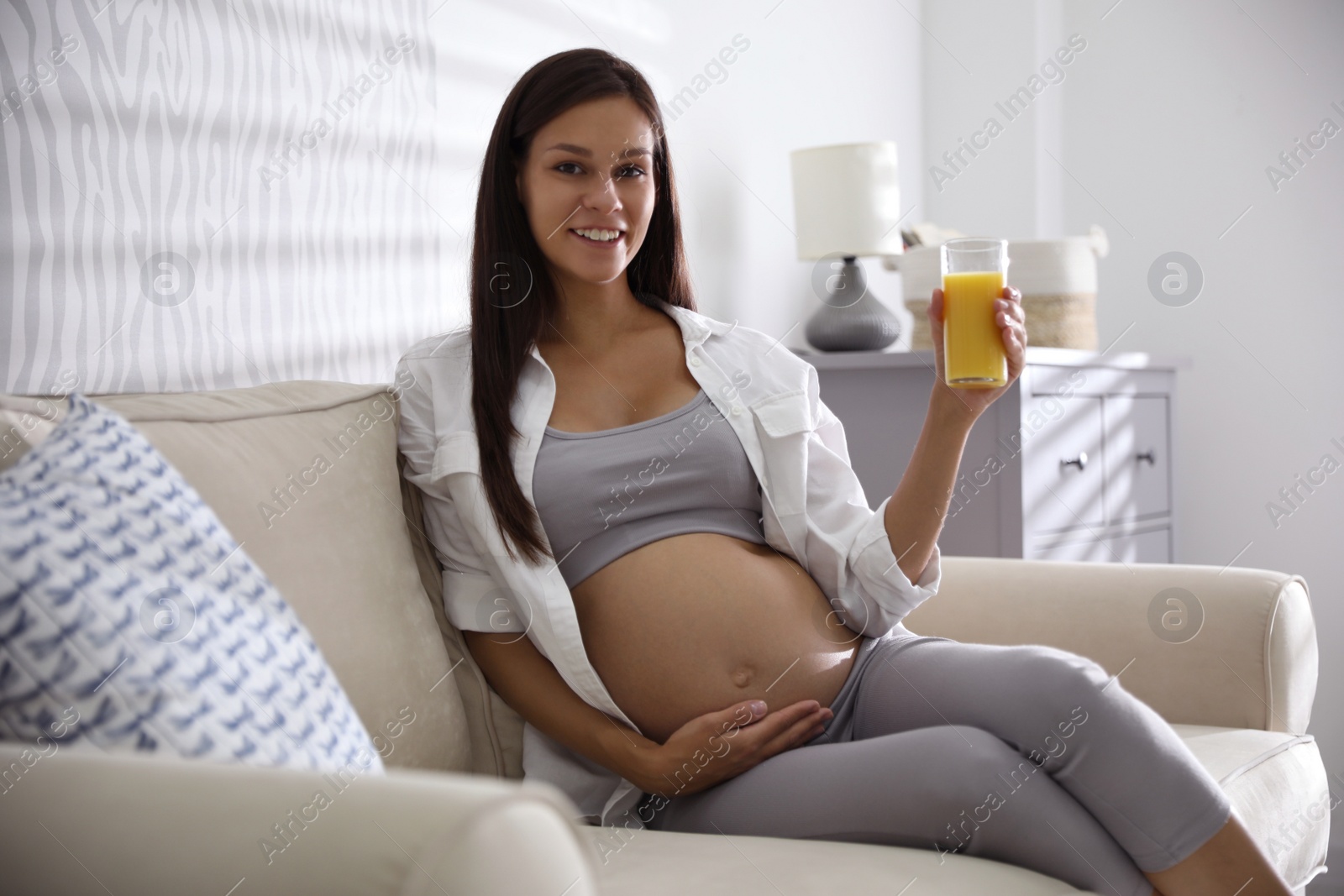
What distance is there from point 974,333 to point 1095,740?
1.39 feet

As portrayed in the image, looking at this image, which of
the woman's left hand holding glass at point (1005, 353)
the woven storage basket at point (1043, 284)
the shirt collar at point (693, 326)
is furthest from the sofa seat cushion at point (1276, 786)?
the woven storage basket at point (1043, 284)

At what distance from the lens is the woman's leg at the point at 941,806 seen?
0.97 metres

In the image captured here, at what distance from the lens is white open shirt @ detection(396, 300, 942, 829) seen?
1221 mm

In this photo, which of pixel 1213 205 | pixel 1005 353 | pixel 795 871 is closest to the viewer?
pixel 795 871

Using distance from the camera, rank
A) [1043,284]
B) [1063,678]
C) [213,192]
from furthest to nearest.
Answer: [1043,284] < [213,192] < [1063,678]

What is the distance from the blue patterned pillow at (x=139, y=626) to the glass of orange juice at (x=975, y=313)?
0.71 metres

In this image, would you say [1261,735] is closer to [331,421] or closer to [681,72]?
[331,421]

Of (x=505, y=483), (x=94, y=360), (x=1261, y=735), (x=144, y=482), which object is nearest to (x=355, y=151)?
(x=94, y=360)

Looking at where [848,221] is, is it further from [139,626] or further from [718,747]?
[139,626]

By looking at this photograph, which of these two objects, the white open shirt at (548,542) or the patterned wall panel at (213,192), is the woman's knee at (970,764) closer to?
the white open shirt at (548,542)

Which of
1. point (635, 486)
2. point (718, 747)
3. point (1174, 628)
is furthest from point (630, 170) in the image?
point (1174, 628)

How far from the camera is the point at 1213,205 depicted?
313cm

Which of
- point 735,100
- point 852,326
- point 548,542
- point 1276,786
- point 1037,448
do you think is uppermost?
point 735,100

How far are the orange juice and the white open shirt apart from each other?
21 centimetres
